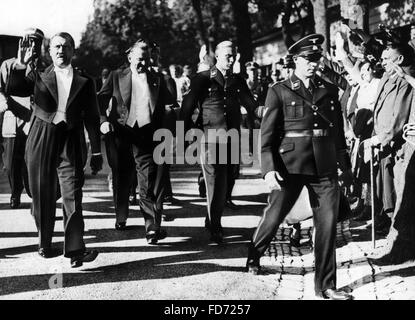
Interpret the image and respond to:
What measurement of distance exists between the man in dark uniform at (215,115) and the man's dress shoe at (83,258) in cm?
145

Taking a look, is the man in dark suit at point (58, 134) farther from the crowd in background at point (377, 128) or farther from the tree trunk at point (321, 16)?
the tree trunk at point (321, 16)

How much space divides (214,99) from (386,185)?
2.12 metres

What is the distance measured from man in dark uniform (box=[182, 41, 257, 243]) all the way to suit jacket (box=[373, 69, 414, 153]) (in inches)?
65.4

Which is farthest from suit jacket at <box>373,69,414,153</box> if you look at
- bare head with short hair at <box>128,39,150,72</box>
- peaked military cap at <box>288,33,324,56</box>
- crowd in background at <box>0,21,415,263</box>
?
bare head with short hair at <box>128,39,150,72</box>

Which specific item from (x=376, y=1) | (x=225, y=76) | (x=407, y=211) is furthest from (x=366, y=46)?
→ (x=376, y=1)

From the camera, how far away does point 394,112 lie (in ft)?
19.6

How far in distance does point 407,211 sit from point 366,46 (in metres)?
3.13

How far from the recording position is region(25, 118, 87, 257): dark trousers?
19.2ft

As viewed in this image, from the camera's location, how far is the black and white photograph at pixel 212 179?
509 centimetres

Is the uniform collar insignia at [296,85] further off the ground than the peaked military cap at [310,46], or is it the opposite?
the peaked military cap at [310,46]

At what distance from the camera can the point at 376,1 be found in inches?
840

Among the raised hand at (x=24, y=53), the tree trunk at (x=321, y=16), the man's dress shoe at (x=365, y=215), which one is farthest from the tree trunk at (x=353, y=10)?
the raised hand at (x=24, y=53)

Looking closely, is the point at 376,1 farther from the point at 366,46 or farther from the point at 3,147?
the point at 3,147

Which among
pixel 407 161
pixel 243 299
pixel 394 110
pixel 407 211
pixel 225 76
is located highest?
pixel 225 76
